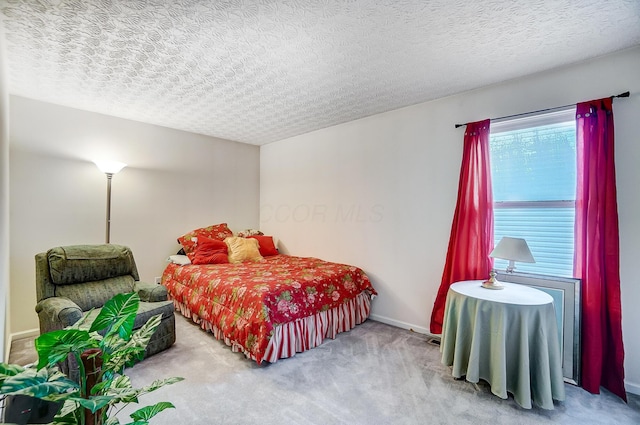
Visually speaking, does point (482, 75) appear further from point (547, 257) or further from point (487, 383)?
point (487, 383)

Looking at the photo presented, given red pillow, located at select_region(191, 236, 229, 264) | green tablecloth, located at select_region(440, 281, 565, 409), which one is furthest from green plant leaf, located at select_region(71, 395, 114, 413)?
red pillow, located at select_region(191, 236, 229, 264)

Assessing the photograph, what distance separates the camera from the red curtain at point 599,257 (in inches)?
82.0

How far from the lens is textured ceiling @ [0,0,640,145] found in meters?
1.71

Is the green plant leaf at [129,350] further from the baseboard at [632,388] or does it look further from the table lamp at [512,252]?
the baseboard at [632,388]

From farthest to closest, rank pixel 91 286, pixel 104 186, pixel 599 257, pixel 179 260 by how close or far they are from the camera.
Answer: pixel 179 260, pixel 104 186, pixel 91 286, pixel 599 257

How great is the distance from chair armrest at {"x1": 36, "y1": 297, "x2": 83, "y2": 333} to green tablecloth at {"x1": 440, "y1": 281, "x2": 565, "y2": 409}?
2820 millimetres

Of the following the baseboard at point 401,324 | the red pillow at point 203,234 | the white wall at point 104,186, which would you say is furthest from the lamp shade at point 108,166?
the baseboard at point 401,324

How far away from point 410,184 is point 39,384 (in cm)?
311

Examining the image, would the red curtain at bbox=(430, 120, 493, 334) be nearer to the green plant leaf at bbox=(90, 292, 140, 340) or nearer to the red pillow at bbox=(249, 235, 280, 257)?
the red pillow at bbox=(249, 235, 280, 257)

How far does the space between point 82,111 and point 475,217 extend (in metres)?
4.30

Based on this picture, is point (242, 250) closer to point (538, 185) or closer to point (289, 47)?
point (289, 47)

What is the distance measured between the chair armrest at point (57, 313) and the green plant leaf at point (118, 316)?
5.29ft

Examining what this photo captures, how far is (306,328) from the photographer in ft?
Answer: 9.03

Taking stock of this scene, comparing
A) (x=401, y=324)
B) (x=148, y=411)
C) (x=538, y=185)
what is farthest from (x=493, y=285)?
(x=148, y=411)
